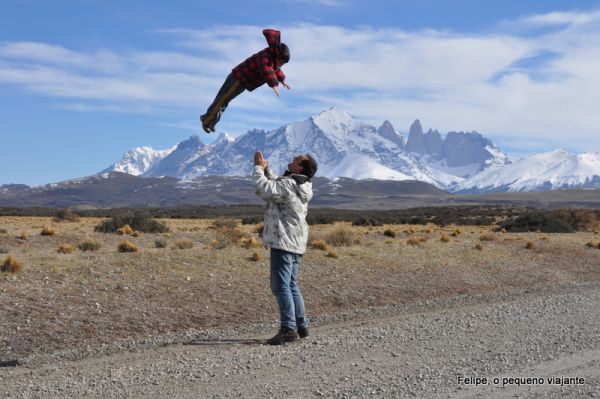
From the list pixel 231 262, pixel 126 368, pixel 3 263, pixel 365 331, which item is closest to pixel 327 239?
pixel 231 262

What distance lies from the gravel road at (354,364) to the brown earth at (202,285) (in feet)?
4.31

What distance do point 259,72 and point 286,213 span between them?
2218 millimetres

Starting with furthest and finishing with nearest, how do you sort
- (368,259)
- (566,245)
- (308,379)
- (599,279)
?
(566,245), (599,279), (368,259), (308,379)

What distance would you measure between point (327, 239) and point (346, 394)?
18.1m

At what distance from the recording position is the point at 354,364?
7797 millimetres

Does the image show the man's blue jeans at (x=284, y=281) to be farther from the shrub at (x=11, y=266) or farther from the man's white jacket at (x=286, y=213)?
the shrub at (x=11, y=266)

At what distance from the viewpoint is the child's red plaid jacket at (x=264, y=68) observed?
745 cm

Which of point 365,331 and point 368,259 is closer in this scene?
point 365,331

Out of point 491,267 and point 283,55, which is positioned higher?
point 283,55

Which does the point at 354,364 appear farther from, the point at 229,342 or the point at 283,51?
the point at 283,51

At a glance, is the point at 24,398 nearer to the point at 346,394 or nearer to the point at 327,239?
the point at 346,394

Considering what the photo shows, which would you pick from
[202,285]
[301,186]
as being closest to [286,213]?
[301,186]

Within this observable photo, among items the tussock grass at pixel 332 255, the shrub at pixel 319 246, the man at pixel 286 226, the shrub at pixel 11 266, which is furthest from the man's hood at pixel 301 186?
the shrub at pixel 319 246

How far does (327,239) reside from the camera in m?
24.8
